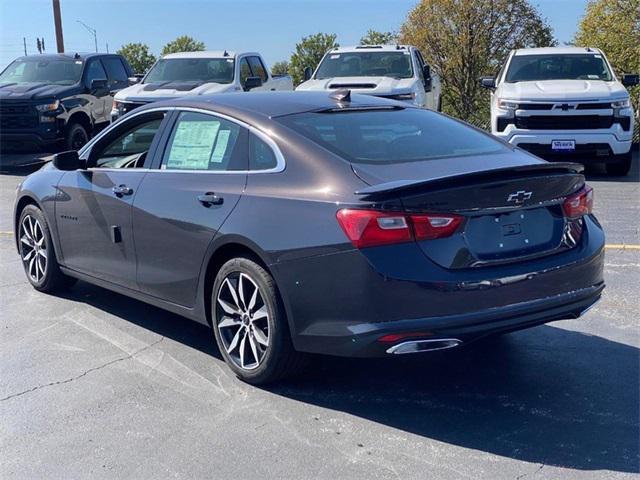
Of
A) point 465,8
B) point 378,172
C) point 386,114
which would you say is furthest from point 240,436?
point 465,8

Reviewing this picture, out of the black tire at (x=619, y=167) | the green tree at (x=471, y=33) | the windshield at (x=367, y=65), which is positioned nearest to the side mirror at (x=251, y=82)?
the windshield at (x=367, y=65)

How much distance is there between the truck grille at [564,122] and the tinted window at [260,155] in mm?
8194

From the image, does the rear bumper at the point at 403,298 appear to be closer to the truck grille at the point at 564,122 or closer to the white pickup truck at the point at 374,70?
the truck grille at the point at 564,122

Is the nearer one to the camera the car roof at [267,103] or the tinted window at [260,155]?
the tinted window at [260,155]

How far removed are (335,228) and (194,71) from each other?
11159 mm

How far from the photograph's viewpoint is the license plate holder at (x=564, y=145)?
11.7 metres

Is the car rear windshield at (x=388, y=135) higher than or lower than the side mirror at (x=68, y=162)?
higher

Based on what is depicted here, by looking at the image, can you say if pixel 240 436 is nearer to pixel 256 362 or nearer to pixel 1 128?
pixel 256 362

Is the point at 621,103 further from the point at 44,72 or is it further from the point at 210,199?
the point at 44,72

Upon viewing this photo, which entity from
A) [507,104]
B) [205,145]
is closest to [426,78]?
[507,104]

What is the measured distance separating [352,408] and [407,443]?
50 centimetres

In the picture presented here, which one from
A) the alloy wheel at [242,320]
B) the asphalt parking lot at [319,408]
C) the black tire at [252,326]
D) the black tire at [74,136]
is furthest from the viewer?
the black tire at [74,136]

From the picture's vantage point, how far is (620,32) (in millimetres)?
24750

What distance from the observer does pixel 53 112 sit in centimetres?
1447
